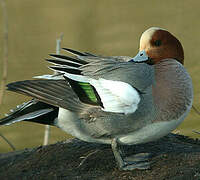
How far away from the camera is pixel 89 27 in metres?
9.06

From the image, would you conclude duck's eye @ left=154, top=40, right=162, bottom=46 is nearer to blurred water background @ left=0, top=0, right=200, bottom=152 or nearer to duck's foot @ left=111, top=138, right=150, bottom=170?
duck's foot @ left=111, top=138, right=150, bottom=170

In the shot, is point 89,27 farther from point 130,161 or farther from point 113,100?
point 113,100

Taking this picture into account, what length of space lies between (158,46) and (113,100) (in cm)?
69

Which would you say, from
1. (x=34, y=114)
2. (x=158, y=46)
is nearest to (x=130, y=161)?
(x=34, y=114)

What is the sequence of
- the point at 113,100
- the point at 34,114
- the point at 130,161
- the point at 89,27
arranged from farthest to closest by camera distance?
the point at 89,27 < the point at 130,161 < the point at 34,114 < the point at 113,100

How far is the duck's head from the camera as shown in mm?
3943

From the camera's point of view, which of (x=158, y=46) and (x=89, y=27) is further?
(x=89, y=27)

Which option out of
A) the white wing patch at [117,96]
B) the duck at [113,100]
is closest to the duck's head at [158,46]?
the duck at [113,100]

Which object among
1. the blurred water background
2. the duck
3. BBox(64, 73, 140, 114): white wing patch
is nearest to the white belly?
the duck

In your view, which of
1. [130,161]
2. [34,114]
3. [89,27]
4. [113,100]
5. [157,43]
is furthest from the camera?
[89,27]

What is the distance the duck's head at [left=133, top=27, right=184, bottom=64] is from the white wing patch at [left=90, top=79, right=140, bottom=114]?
19.4 inches

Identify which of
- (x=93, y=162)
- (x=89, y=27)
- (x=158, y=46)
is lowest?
(x=93, y=162)

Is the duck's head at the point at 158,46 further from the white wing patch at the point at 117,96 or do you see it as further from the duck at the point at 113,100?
the white wing patch at the point at 117,96

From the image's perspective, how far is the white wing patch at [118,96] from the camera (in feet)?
11.5
